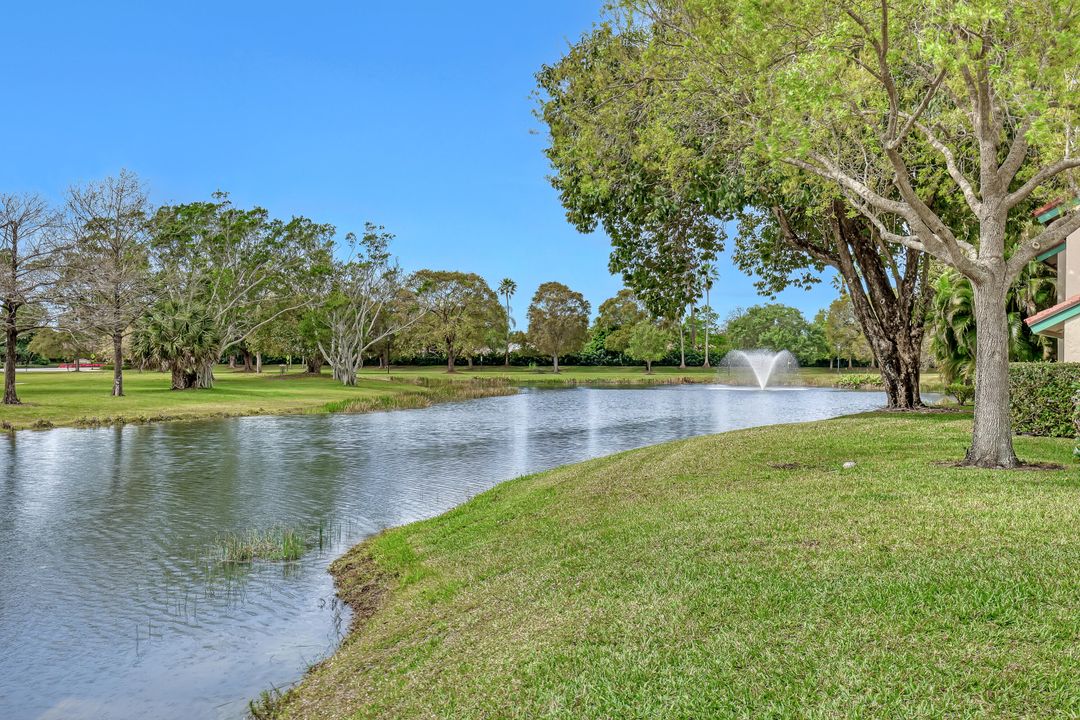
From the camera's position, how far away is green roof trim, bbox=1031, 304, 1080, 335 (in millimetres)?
17359

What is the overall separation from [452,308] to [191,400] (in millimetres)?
47063

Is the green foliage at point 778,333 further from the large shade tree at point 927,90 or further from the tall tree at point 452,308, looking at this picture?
the large shade tree at point 927,90

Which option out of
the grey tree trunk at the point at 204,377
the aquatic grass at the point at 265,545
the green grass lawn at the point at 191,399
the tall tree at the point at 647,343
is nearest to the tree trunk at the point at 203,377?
the grey tree trunk at the point at 204,377

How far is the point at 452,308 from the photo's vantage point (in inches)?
3420

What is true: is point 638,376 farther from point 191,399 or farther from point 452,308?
point 191,399

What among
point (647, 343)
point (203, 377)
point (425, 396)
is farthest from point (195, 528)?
point (647, 343)

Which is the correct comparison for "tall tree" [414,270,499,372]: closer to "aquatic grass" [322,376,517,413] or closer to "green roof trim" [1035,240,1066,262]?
"aquatic grass" [322,376,517,413]

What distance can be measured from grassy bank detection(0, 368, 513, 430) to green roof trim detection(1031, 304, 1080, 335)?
31914 mm

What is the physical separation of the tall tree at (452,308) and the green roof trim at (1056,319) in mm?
69310

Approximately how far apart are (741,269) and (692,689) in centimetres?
2877

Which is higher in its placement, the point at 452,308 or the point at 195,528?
the point at 452,308

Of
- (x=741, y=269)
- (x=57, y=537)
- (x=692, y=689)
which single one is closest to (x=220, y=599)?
(x=57, y=537)

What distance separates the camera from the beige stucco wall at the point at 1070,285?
1798 centimetres

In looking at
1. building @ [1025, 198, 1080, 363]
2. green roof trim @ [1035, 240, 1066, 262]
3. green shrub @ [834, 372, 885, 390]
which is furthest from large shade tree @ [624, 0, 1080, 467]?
green shrub @ [834, 372, 885, 390]
